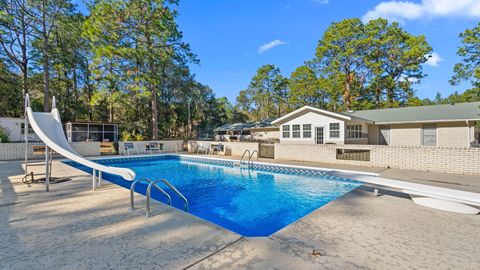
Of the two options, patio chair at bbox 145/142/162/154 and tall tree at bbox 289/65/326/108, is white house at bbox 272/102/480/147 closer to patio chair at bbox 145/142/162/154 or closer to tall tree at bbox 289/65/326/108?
patio chair at bbox 145/142/162/154

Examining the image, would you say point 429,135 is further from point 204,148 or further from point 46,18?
point 46,18

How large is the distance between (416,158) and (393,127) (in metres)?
8.39

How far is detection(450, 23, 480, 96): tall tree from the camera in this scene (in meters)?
13.1

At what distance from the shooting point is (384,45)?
2383 cm

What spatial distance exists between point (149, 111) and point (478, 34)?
3200cm

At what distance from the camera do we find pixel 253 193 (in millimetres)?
7023

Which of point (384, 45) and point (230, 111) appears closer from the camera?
point (384, 45)

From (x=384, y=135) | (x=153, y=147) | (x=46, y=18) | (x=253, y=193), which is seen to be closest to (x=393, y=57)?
(x=384, y=135)

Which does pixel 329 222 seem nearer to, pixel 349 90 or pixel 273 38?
pixel 349 90

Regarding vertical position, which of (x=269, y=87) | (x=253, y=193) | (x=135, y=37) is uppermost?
(x=269, y=87)

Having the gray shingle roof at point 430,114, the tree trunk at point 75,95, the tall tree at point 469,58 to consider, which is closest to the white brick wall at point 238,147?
the gray shingle roof at point 430,114

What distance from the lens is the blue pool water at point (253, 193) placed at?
5.04 metres

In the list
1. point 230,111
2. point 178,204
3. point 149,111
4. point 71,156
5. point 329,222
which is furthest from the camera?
point 230,111

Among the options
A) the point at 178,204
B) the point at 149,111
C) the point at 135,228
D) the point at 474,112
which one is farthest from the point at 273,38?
the point at 135,228
